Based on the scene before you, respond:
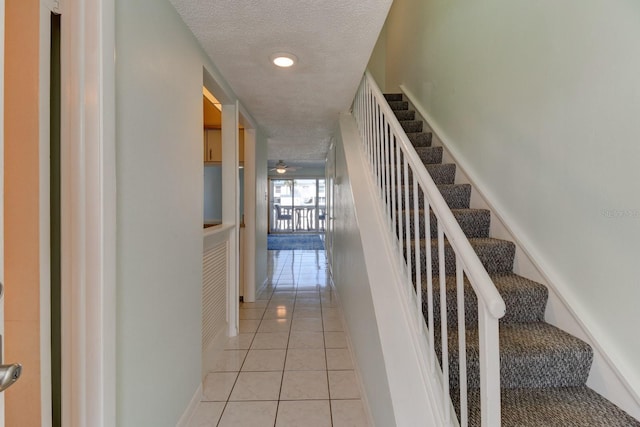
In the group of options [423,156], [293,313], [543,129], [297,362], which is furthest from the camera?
[293,313]

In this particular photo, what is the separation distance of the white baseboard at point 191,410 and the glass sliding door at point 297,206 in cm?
880

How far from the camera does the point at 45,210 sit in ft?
2.92

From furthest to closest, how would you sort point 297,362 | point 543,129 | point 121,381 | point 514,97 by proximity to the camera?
1. point 297,362
2. point 514,97
3. point 543,129
4. point 121,381

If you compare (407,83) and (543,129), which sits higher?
(407,83)

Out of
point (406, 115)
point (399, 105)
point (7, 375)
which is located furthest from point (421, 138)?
point (7, 375)

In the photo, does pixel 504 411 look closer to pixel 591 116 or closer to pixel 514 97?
pixel 591 116

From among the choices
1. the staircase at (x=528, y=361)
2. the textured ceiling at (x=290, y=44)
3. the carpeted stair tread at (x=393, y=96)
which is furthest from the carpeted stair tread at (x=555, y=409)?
the carpeted stair tread at (x=393, y=96)

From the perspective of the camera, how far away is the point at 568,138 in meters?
1.34

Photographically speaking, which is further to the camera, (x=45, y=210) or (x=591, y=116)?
(x=591, y=116)

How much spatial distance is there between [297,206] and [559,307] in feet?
31.4

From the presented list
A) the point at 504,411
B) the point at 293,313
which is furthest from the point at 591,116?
the point at 293,313

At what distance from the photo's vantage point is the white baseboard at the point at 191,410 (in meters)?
1.54

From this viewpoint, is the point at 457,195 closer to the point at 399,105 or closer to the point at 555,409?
the point at 555,409

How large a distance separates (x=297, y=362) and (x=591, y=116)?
7.39ft
